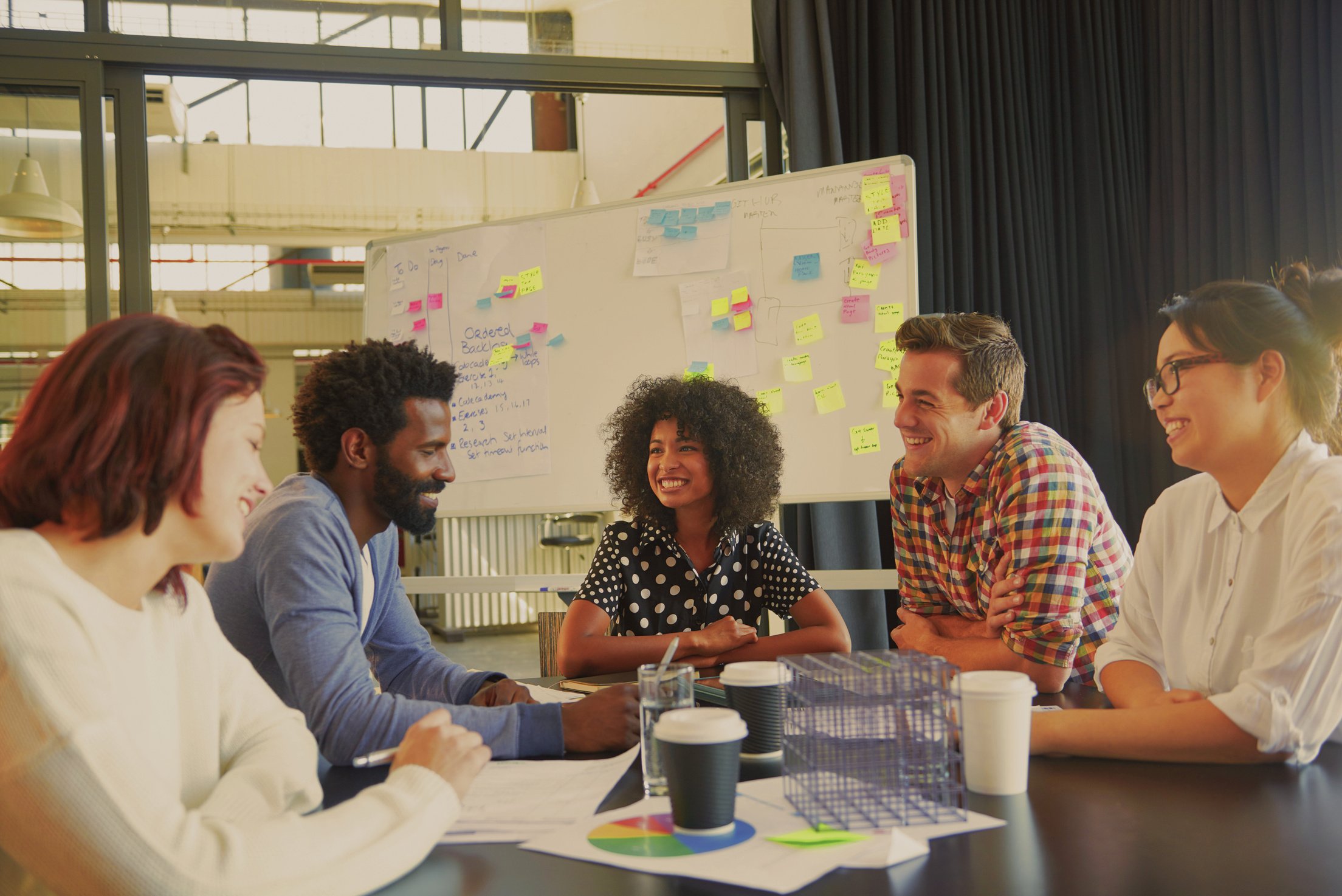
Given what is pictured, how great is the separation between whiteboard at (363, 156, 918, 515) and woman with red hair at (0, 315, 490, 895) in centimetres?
222

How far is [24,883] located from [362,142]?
419 cm

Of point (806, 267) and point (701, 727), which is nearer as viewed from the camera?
point (701, 727)

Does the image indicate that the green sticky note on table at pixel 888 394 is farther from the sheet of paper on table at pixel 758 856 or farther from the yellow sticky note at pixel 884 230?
the sheet of paper on table at pixel 758 856

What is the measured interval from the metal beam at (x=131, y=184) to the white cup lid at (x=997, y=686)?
3.27 meters

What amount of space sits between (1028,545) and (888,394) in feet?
4.01

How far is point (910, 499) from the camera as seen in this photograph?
223 cm

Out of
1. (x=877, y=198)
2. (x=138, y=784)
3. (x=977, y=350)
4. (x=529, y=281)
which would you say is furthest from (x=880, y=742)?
(x=529, y=281)

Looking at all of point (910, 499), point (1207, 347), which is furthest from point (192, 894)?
point (910, 499)

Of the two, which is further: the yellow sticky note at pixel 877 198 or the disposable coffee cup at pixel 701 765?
Answer: the yellow sticky note at pixel 877 198

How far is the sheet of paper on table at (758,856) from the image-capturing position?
87 cm

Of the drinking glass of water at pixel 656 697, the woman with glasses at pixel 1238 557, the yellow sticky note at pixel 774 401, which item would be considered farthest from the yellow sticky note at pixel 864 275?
the drinking glass of water at pixel 656 697

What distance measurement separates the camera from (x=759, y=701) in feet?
4.04

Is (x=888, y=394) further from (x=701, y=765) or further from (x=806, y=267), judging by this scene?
(x=701, y=765)

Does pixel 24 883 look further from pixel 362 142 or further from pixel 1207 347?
pixel 362 142
